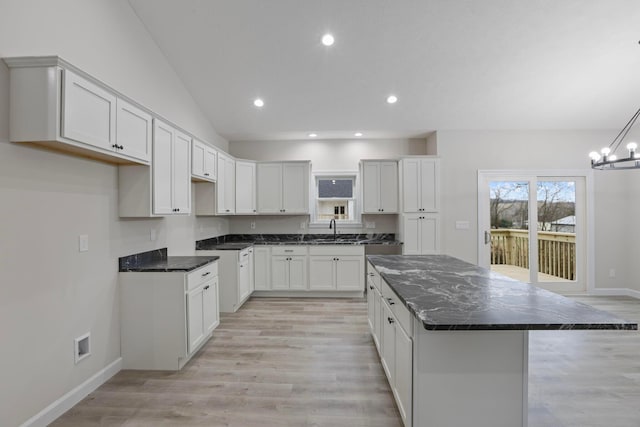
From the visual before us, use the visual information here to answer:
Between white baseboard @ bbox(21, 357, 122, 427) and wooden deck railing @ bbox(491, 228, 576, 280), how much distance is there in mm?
5461

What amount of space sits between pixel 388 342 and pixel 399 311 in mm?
501

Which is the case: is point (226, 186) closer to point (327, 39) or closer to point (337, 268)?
point (337, 268)

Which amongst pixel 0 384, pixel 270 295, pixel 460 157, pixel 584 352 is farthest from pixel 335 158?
pixel 0 384

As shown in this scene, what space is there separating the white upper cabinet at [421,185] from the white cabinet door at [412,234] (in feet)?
0.44

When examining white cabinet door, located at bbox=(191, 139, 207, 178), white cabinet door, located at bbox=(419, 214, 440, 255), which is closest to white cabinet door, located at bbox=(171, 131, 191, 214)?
white cabinet door, located at bbox=(191, 139, 207, 178)

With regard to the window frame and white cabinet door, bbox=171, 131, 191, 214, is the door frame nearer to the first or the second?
the window frame

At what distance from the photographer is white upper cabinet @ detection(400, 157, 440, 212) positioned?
488 cm

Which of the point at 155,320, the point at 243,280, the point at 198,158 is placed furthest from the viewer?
the point at 243,280

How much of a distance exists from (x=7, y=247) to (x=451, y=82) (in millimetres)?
4736

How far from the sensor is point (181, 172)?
3246 millimetres

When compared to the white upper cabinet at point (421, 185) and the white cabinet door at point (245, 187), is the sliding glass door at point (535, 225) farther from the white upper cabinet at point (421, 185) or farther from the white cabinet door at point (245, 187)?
the white cabinet door at point (245, 187)

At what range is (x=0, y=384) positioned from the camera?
1.72 metres

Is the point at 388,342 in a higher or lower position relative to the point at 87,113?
lower

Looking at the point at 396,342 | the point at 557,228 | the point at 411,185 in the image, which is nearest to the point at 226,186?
the point at 411,185
